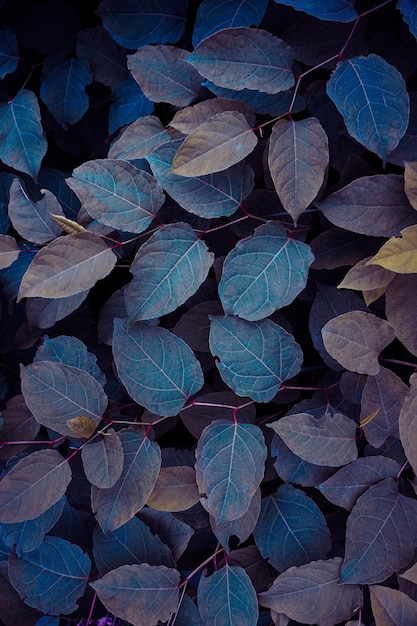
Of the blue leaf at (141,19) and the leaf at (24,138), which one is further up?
the blue leaf at (141,19)

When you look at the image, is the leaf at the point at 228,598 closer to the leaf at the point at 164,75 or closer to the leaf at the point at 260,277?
the leaf at the point at 260,277

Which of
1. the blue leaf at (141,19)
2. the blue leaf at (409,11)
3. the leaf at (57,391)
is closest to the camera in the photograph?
the blue leaf at (409,11)

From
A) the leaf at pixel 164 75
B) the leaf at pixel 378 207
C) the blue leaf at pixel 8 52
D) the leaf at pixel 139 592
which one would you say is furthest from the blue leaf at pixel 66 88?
the leaf at pixel 139 592

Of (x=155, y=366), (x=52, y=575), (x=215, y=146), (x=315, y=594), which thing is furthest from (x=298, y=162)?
(x=52, y=575)

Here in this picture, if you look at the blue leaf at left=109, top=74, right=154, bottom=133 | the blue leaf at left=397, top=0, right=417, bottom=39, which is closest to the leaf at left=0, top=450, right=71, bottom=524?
the blue leaf at left=109, top=74, right=154, bottom=133

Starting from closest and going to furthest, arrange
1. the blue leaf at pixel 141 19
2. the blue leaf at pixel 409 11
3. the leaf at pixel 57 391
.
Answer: the blue leaf at pixel 409 11
the leaf at pixel 57 391
the blue leaf at pixel 141 19

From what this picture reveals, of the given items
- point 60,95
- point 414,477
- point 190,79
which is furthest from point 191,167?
point 414,477

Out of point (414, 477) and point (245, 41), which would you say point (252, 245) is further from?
point (414, 477)
